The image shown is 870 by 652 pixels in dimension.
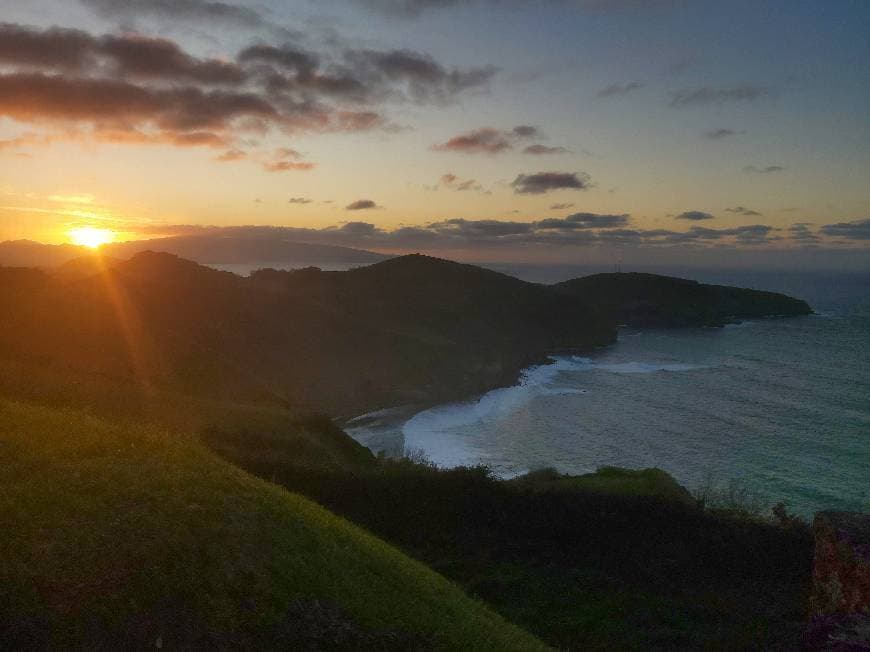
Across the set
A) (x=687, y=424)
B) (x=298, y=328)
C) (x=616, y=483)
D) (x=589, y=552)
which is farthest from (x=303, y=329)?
(x=589, y=552)

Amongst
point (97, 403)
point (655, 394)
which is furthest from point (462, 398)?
point (97, 403)

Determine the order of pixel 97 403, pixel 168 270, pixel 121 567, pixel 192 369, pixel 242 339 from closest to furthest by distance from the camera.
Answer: pixel 121 567 < pixel 97 403 < pixel 192 369 < pixel 242 339 < pixel 168 270

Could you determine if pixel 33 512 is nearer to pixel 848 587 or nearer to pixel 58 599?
pixel 58 599

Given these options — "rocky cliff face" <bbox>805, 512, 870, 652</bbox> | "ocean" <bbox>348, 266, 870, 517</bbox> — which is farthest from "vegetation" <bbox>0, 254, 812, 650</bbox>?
"ocean" <bbox>348, 266, 870, 517</bbox>

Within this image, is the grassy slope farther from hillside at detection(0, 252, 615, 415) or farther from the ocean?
the ocean

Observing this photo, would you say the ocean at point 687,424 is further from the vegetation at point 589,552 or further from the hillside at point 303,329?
the vegetation at point 589,552

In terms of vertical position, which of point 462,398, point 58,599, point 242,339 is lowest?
point 462,398

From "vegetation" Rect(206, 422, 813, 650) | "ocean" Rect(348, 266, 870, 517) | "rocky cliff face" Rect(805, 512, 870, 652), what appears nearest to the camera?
"rocky cliff face" Rect(805, 512, 870, 652)
